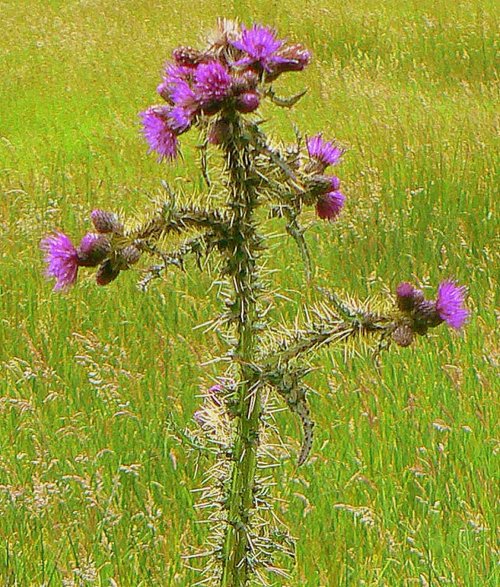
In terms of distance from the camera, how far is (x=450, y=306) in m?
1.32

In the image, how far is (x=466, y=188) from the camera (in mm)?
5125

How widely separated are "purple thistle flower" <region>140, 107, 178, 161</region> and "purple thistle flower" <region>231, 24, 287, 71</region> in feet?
0.38

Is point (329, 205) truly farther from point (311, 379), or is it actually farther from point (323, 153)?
point (311, 379)

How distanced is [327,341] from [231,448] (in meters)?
0.19

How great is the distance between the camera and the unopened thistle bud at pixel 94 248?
3.99 feet

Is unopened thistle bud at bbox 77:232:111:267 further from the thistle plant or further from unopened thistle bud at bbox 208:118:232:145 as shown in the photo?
unopened thistle bud at bbox 208:118:232:145

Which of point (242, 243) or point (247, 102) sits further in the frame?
point (242, 243)

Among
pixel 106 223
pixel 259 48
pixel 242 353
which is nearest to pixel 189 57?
pixel 259 48

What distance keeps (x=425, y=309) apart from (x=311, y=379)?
2382 millimetres

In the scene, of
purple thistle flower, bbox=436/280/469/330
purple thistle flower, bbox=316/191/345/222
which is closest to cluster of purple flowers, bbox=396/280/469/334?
purple thistle flower, bbox=436/280/469/330

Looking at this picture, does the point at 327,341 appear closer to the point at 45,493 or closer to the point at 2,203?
the point at 45,493

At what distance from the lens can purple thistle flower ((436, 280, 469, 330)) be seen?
1.30 metres

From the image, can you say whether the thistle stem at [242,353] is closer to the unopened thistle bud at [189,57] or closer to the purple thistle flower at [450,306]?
the unopened thistle bud at [189,57]

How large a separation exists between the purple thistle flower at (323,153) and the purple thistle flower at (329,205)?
0.18 ft
